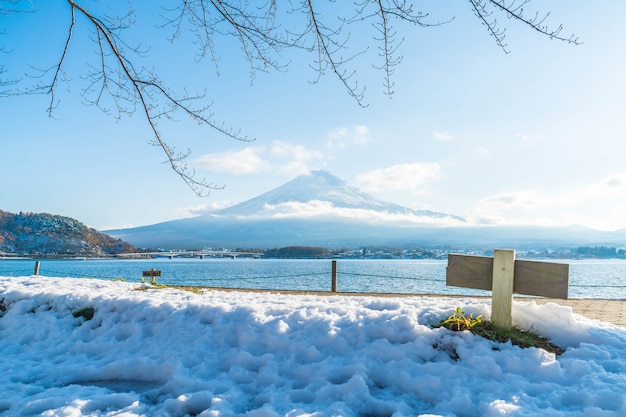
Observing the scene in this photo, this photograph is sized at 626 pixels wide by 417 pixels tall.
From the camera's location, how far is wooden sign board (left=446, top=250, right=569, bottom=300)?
456cm

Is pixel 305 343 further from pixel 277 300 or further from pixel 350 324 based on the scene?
pixel 277 300

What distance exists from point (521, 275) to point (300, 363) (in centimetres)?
257

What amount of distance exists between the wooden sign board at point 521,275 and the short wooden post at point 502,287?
11 cm

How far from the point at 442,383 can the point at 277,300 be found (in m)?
2.95

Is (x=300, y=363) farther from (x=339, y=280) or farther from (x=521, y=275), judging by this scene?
(x=339, y=280)

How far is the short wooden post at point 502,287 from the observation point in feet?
15.2

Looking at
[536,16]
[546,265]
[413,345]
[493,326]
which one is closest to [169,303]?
[413,345]

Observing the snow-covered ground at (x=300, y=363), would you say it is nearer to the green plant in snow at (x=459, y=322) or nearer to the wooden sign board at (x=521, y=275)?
the green plant in snow at (x=459, y=322)

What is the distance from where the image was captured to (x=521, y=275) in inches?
186

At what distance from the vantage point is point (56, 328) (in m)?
5.61

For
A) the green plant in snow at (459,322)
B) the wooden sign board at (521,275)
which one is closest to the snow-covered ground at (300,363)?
the green plant in snow at (459,322)

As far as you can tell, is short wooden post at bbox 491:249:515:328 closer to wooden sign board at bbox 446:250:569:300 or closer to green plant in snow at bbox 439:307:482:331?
wooden sign board at bbox 446:250:569:300

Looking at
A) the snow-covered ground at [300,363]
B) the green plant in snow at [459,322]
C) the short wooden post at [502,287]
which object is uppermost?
the short wooden post at [502,287]

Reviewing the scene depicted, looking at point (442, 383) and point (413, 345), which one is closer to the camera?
point (442, 383)
